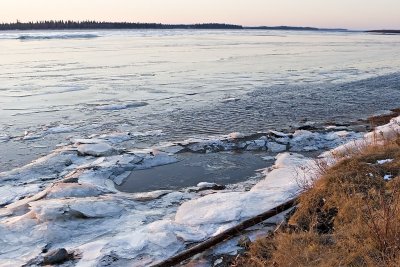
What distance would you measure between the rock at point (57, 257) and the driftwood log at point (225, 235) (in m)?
1.16

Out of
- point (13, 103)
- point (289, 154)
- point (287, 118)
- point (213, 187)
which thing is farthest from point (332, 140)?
point (13, 103)

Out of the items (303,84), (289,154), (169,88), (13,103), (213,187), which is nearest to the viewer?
(213,187)

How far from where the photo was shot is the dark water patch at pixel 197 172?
26.7ft

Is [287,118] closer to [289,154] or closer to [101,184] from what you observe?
[289,154]

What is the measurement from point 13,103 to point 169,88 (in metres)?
5.83

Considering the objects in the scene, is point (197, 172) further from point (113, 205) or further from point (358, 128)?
point (358, 128)

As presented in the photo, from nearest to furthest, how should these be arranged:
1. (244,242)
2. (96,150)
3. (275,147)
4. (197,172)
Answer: (244,242) < (197,172) < (96,150) < (275,147)

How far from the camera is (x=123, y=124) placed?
40.4 feet

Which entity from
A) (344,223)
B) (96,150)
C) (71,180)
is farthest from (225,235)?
(96,150)

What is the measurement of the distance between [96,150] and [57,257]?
469cm

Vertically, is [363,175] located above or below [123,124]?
above

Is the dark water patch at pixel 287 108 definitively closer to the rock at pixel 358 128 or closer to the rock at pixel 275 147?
the rock at pixel 358 128

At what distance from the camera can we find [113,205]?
689cm

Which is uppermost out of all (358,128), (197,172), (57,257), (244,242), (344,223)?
(344,223)
